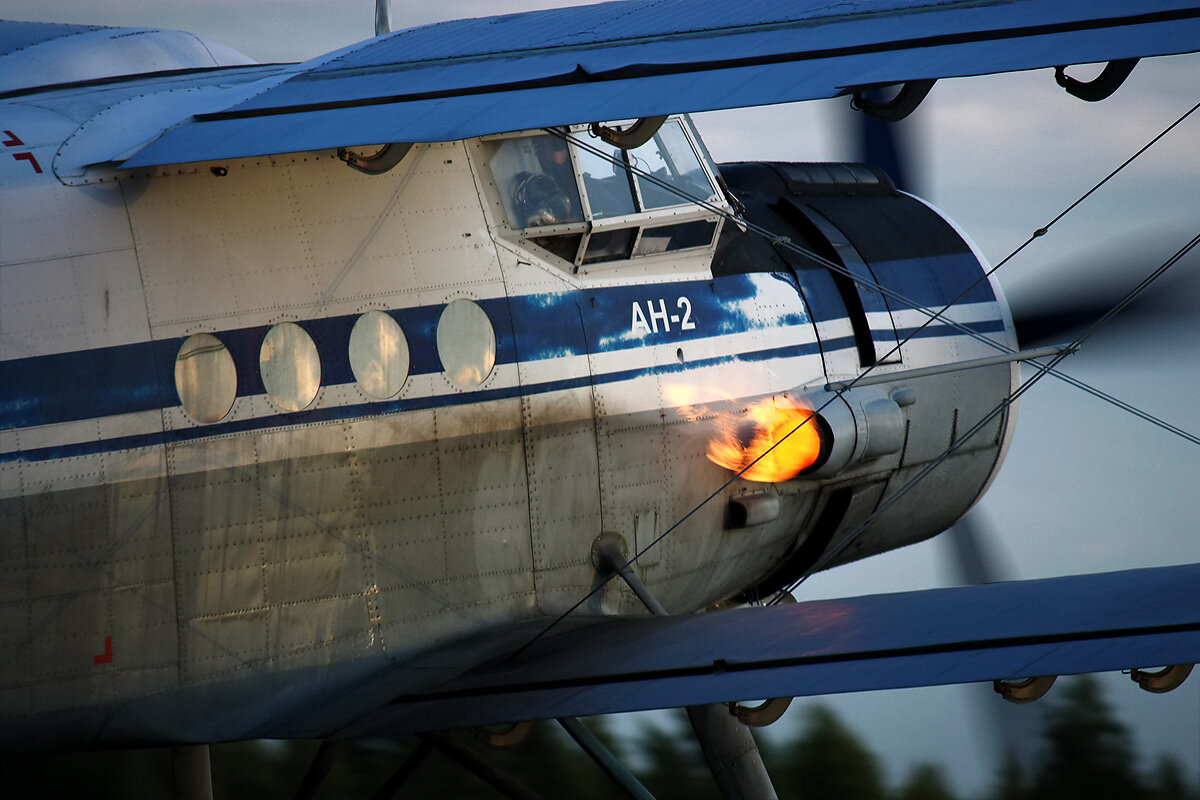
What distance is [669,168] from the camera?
585 centimetres

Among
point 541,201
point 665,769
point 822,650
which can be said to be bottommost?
point 665,769

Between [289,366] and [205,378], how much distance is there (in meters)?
0.27

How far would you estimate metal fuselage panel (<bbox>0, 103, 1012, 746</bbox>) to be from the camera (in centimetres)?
428

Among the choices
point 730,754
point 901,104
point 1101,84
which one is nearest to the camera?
point 1101,84

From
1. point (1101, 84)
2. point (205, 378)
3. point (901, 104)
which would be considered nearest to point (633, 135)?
point (901, 104)

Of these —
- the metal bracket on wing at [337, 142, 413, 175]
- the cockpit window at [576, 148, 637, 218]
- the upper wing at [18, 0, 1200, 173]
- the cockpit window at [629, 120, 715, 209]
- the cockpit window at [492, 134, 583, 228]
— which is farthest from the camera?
the cockpit window at [629, 120, 715, 209]

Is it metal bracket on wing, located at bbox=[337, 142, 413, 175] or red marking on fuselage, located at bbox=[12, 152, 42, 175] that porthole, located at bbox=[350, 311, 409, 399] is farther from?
red marking on fuselage, located at bbox=[12, 152, 42, 175]

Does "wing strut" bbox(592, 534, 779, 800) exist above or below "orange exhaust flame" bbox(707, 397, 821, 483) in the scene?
below

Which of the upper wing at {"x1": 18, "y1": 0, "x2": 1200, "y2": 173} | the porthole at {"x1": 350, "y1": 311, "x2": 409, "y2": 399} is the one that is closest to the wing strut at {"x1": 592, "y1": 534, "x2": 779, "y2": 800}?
the porthole at {"x1": 350, "y1": 311, "x2": 409, "y2": 399}

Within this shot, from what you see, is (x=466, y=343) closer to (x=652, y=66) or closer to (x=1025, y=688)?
(x=652, y=66)

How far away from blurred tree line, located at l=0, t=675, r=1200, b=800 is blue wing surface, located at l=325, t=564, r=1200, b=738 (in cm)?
902

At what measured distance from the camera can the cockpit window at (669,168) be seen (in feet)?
18.4

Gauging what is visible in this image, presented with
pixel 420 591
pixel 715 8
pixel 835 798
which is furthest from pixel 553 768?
pixel 715 8

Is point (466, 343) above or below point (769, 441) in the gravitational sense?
above
